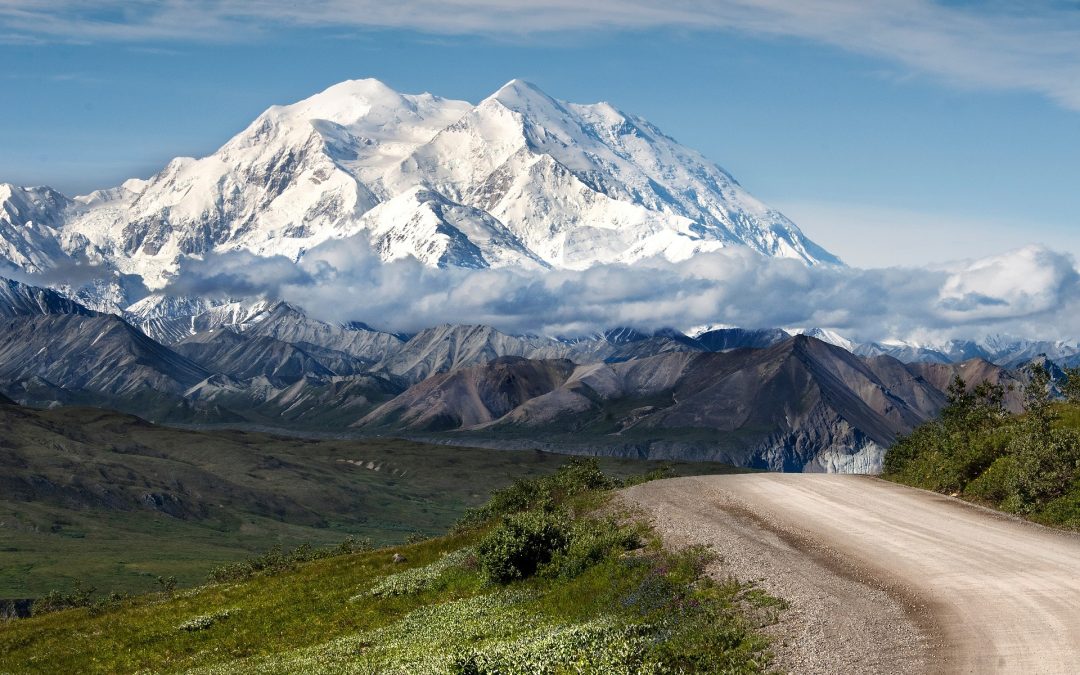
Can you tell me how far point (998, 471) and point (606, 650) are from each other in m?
26.0

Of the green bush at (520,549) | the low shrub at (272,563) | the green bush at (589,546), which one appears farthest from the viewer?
the low shrub at (272,563)

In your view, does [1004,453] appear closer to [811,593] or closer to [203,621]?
[811,593]

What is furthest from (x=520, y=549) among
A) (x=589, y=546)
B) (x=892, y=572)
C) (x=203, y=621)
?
(x=203, y=621)

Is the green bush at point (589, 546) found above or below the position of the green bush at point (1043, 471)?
below

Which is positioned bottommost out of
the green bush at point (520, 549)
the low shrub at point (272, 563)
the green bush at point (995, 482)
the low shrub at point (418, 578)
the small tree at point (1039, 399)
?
the low shrub at point (272, 563)

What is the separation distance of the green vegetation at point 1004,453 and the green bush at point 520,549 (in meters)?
15.7

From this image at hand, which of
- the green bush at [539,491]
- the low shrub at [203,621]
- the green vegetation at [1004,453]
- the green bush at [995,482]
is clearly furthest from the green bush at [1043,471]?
the low shrub at [203,621]

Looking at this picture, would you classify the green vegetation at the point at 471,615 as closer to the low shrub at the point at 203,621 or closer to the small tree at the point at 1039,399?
the low shrub at the point at 203,621

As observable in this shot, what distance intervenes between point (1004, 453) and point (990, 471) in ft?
7.60

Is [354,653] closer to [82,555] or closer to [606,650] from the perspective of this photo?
[606,650]

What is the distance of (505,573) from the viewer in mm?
37562

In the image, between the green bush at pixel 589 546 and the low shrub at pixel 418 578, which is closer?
the green bush at pixel 589 546

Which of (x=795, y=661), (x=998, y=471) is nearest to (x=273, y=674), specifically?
(x=795, y=661)

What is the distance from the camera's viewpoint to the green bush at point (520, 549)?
37.5 metres
